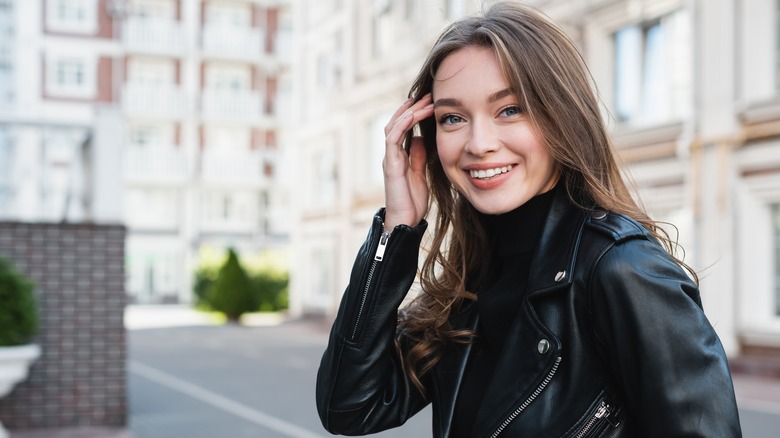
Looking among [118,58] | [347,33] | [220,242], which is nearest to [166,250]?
[220,242]

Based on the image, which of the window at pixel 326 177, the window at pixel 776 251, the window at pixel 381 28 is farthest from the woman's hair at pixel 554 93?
the window at pixel 326 177

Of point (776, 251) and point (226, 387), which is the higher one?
point (776, 251)

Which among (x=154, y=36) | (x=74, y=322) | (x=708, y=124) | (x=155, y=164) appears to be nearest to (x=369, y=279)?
(x=74, y=322)

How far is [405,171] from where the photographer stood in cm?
187

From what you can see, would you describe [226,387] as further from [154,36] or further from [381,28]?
[154,36]

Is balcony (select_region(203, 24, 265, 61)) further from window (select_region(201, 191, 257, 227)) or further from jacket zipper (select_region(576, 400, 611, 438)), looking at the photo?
jacket zipper (select_region(576, 400, 611, 438))

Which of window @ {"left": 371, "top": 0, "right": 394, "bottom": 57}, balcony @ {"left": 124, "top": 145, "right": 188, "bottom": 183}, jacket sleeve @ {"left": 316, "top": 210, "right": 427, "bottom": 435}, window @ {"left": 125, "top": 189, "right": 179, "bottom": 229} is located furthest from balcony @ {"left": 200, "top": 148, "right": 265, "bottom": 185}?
jacket sleeve @ {"left": 316, "top": 210, "right": 427, "bottom": 435}

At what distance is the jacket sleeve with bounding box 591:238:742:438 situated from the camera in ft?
4.08

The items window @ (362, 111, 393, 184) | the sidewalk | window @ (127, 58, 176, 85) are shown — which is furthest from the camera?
window @ (127, 58, 176, 85)

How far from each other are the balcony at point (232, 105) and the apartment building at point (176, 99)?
6 cm

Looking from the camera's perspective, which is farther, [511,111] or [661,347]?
[511,111]

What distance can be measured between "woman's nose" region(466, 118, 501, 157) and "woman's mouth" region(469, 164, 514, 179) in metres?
0.04

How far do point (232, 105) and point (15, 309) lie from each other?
34.3 metres

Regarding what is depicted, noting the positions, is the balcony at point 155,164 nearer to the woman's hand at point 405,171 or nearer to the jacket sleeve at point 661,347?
the woman's hand at point 405,171
